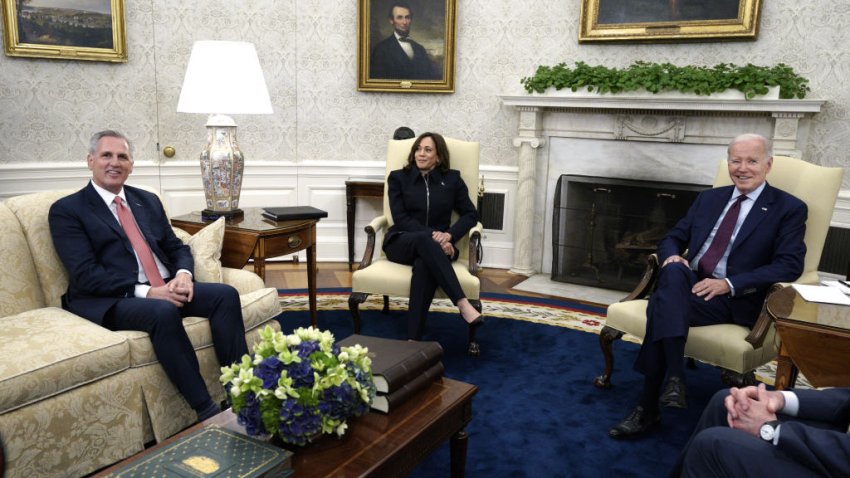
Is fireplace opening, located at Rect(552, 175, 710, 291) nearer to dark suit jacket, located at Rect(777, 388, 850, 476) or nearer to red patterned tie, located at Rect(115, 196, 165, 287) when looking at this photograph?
dark suit jacket, located at Rect(777, 388, 850, 476)

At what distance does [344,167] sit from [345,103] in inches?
21.9

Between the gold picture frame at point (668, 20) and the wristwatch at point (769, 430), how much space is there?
3.63m

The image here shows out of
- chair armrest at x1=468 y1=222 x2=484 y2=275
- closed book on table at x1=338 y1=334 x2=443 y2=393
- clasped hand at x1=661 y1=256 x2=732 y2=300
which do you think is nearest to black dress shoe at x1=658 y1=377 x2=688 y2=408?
clasped hand at x1=661 y1=256 x2=732 y2=300

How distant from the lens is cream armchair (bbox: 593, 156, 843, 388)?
2688 mm

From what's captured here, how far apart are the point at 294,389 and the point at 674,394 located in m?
1.70

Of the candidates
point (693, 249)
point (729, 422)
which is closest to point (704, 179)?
point (693, 249)

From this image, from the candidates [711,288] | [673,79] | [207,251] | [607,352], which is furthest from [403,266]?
[673,79]

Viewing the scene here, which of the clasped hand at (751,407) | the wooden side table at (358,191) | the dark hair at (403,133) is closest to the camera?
the clasped hand at (751,407)

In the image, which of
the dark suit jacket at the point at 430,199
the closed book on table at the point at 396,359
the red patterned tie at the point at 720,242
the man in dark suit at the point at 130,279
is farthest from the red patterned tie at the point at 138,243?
the red patterned tie at the point at 720,242

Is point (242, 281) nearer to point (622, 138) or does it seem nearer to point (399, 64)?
point (399, 64)

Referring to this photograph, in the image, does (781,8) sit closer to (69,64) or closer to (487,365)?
(487,365)

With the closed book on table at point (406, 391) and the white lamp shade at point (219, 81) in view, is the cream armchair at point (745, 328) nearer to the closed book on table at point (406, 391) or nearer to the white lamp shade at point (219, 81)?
the closed book on table at point (406, 391)

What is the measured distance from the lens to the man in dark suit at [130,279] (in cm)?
254

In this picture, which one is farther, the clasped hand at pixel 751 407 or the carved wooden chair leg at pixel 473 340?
the carved wooden chair leg at pixel 473 340
